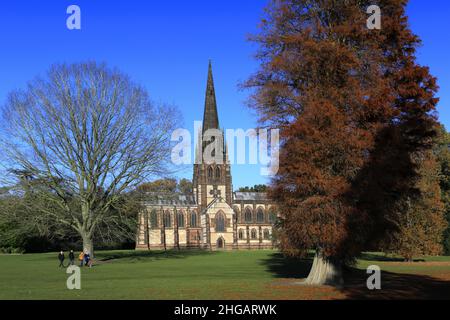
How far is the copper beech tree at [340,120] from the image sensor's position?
1823cm

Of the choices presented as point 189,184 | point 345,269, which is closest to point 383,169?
point 345,269

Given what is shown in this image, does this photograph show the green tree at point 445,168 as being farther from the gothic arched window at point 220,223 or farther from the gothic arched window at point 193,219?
the gothic arched window at point 193,219

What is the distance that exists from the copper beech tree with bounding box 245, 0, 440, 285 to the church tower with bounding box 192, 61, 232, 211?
66340mm

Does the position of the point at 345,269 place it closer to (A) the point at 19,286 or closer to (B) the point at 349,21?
(B) the point at 349,21

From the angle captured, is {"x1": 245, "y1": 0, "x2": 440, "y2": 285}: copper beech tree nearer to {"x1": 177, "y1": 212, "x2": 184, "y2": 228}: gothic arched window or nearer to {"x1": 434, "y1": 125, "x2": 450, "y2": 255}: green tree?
{"x1": 434, "y1": 125, "x2": 450, "y2": 255}: green tree

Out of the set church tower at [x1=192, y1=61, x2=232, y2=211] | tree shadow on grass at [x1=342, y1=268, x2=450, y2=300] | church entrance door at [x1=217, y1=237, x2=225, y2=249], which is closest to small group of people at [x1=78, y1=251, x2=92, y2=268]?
tree shadow on grass at [x1=342, y1=268, x2=450, y2=300]

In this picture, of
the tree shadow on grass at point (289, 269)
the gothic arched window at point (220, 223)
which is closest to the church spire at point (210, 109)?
the gothic arched window at point (220, 223)

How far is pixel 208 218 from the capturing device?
85.6m

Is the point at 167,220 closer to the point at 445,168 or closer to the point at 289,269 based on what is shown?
the point at 445,168

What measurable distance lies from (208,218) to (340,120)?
68438mm

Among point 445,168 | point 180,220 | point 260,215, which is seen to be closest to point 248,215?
point 260,215

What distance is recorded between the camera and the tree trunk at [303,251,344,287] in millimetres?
20250
